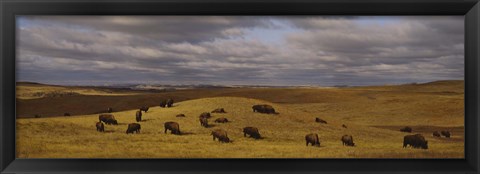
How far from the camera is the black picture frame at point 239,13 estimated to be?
470 centimetres

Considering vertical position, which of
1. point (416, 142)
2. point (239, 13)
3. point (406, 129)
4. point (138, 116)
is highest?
point (239, 13)

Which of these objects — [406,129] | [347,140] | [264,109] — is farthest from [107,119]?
[406,129]

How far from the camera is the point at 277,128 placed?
4832 millimetres

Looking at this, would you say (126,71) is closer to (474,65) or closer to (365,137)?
(365,137)

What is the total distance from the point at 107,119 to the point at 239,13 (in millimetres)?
1406

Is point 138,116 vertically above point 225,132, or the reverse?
point 138,116

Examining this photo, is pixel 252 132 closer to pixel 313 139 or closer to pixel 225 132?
pixel 225 132

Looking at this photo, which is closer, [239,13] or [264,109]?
[239,13]

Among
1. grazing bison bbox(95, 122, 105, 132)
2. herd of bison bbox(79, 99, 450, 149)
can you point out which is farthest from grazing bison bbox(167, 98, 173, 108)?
grazing bison bbox(95, 122, 105, 132)

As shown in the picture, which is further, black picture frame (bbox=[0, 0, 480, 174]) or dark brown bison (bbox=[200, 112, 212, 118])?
dark brown bison (bbox=[200, 112, 212, 118])

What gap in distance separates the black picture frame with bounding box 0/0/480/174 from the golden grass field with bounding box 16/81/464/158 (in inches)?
2.3

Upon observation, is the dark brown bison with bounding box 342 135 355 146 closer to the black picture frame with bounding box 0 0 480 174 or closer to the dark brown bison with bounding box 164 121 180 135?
the black picture frame with bounding box 0 0 480 174

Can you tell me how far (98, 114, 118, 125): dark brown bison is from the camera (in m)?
4.81

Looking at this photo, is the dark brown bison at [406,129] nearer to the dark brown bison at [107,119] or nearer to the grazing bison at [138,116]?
the grazing bison at [138,116]
